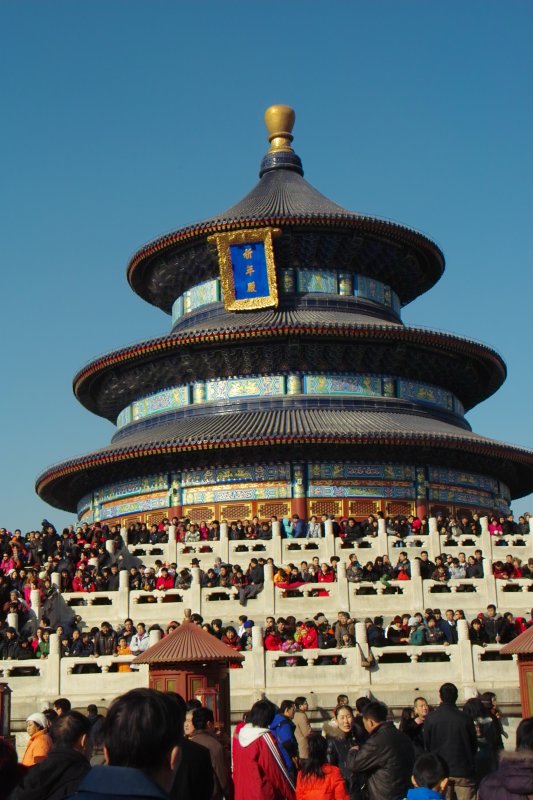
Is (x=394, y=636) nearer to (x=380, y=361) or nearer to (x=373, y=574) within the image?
(x=373, y=574)

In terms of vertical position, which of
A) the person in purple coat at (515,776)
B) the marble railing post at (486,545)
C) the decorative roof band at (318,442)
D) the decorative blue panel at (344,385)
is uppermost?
the decorative blue panel at (344,385)

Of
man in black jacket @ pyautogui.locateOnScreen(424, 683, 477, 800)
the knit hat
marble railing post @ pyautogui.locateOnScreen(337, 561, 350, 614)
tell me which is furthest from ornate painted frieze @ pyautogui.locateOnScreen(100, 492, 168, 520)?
the knit hat

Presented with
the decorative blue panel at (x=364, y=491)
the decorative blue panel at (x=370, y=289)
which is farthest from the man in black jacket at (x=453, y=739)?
the decorative blue panel at (x=370, y=289)

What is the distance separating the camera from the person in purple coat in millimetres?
5598

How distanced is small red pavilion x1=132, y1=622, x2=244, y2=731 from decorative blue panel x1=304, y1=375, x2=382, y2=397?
2440cm

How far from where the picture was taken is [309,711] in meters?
17.9

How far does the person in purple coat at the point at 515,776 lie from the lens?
18.4ft

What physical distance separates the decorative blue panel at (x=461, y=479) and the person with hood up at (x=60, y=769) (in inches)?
1232

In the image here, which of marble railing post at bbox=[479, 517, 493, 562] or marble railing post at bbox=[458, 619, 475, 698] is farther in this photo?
marble railing post at bbox=[479, 517, 493, 562]

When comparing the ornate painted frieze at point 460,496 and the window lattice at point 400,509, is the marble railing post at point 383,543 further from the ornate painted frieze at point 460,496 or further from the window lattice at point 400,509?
the ornate painted frieze at point 460,496

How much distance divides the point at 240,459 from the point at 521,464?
33.0 feet

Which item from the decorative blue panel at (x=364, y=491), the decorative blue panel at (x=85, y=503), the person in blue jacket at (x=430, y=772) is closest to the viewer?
the person in blue jacket at (x=430, y=772)

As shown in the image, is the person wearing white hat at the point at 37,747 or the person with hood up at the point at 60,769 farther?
the person wearing white hat at the point at 37,747

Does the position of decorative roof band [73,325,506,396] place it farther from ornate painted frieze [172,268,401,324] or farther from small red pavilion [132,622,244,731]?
small red pavilion [132,622,244,731]
